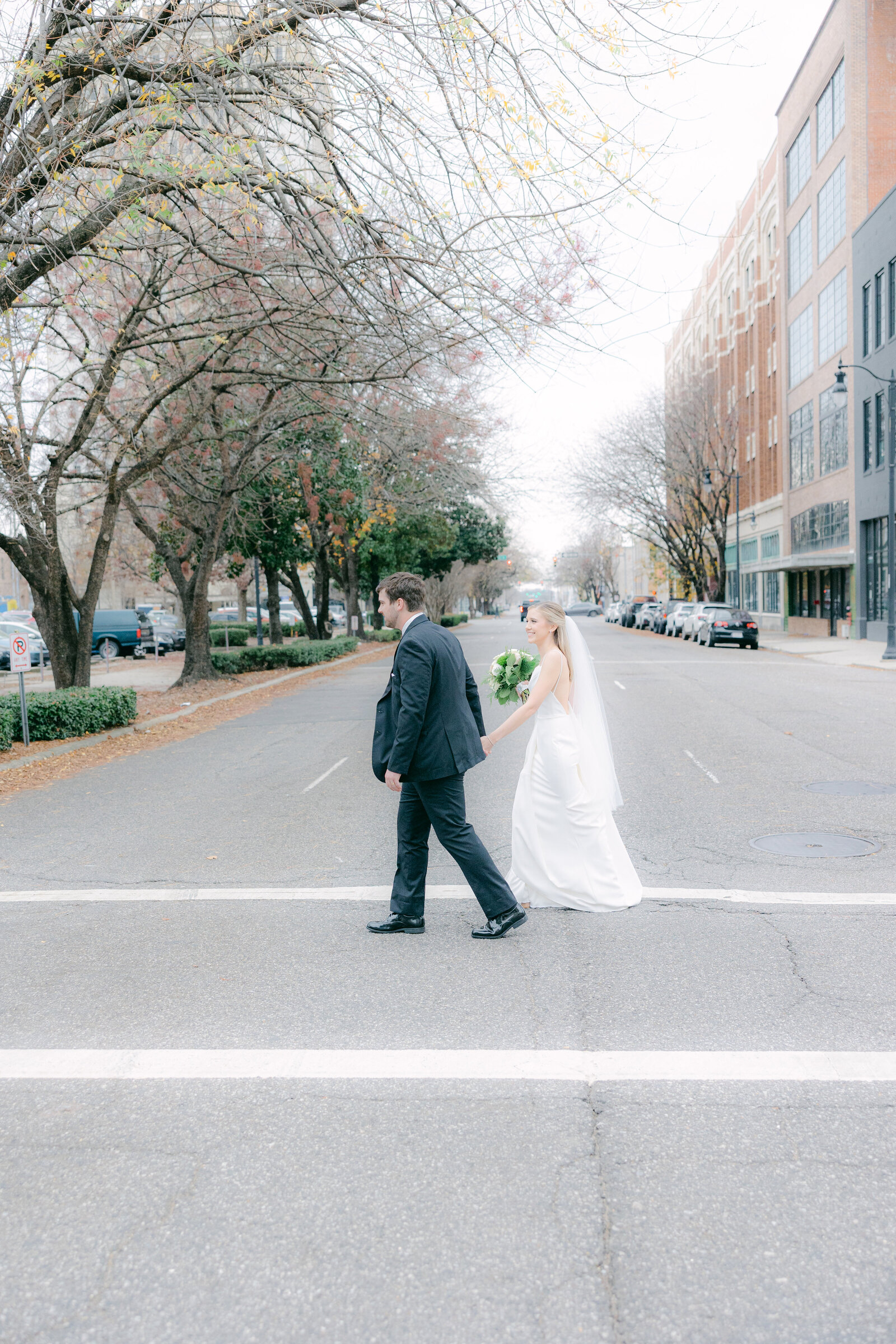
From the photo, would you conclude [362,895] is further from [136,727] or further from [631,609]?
[631,609]

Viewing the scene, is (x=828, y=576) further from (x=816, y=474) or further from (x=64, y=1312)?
(x=64, y=1312)

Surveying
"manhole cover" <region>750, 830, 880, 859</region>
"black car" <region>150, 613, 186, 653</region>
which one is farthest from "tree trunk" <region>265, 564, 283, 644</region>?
"manhole cover" <region>750, 830, 880, 859</region>

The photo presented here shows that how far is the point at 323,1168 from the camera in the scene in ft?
11.1

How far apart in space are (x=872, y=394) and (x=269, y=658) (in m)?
22.4

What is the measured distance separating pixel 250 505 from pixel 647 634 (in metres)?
31.0

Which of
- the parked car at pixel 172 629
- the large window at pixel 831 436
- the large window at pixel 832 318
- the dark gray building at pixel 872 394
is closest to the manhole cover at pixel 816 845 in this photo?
the dark gray building at pixel 872 394

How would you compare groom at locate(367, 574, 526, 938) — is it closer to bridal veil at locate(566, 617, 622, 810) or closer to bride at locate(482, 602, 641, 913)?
bride at locate(482, 602, 641, 913)

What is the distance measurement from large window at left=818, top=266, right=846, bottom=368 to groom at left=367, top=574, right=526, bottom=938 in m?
39.4

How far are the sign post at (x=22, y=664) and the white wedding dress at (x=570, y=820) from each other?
8.68 m

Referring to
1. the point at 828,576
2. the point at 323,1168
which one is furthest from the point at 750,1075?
the point at 828,576

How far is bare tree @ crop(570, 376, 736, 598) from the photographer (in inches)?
2044

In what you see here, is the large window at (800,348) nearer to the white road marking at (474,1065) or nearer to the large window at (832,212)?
the large window at (832,212)

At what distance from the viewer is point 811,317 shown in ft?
149

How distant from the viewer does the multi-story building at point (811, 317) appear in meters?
38.4
